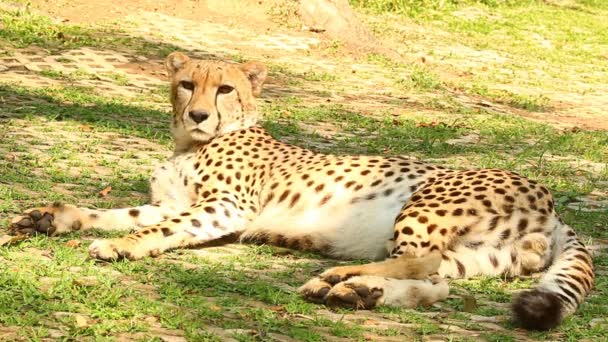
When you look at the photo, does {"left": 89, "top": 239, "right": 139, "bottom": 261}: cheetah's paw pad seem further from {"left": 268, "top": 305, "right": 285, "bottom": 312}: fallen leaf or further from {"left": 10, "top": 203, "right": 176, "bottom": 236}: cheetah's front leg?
{"left": 268, "top": 305, "right": 285, "bottom": 312}: fallen leaf

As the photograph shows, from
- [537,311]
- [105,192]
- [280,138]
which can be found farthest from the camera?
[280,138]

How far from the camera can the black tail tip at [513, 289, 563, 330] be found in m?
4.19

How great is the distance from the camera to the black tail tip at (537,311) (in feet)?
13.7

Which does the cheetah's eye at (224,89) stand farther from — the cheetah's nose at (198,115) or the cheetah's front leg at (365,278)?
the cheetah's front leg at (365,278)

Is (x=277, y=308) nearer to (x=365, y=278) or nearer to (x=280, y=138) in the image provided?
(x=365, y=278)

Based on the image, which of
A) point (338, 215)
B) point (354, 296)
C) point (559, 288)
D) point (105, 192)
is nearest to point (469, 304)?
point (559, 288)

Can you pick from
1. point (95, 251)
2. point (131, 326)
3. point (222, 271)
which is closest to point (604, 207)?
point (222, 271)

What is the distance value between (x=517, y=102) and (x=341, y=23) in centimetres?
302

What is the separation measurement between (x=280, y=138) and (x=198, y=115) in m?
2.75

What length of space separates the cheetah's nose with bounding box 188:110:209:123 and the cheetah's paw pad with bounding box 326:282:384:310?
1.88 meters

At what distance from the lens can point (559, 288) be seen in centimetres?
451

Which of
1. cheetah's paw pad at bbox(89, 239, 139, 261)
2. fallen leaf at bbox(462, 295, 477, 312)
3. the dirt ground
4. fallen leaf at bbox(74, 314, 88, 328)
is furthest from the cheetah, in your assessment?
the dirt ground

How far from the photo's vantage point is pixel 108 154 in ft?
25.1

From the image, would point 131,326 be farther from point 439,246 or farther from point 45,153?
point 45,153
